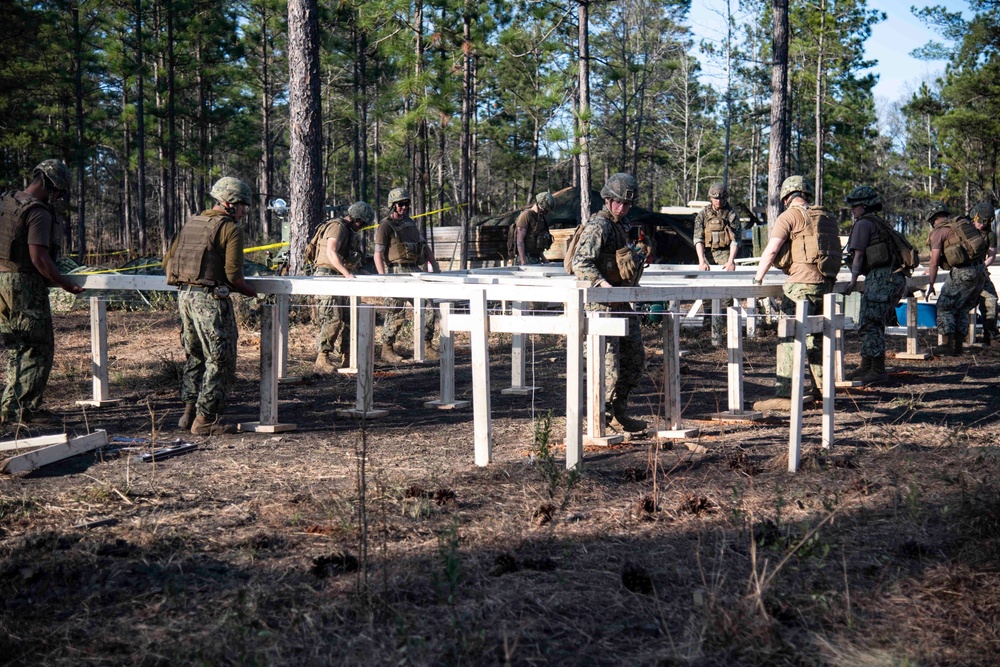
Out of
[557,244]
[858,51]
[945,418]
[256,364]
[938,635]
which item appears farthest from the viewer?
[858,51]

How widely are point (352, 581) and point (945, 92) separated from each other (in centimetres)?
3350

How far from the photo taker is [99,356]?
31.0ft

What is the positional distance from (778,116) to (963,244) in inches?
187

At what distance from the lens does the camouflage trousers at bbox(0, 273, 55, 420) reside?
8039mm

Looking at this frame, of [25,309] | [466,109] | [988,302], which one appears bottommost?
[988,302]

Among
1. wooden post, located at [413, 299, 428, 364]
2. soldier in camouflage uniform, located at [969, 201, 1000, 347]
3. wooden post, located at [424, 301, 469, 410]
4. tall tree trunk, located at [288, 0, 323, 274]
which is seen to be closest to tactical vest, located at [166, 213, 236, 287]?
wooden post, located at [424, 301, 469, 410]

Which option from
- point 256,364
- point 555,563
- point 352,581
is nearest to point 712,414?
point 555,563

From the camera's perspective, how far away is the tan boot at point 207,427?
26.0 ft

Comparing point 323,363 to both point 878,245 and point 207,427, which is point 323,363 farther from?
point 878,245

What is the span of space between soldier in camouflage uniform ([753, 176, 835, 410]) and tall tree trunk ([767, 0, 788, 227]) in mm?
7399

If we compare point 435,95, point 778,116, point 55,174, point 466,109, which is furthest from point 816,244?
point 466,109

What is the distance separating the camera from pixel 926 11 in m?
33.1

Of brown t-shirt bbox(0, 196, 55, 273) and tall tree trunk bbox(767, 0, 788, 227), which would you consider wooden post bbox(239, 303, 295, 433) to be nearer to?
brown t-shirt bbox(0, 196, 55, 273)

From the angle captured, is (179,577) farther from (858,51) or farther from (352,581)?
(858,51)
